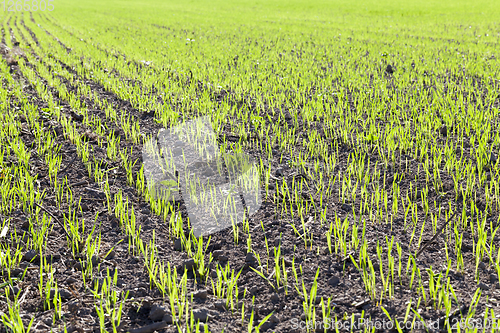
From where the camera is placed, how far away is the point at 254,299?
2.13 m

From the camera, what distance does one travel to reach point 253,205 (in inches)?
123

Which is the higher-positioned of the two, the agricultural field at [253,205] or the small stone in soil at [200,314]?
the agricultural field at [253,205]

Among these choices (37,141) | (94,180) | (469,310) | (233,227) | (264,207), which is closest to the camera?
(469,310)

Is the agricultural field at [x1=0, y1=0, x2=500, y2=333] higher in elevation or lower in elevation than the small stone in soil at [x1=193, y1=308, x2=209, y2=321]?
higher

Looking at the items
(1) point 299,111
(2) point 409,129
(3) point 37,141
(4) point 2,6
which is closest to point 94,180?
(3) point 37,141

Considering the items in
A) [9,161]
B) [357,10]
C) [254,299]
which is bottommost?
[254,299]

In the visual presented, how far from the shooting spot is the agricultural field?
204 cm

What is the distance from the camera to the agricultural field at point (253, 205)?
2039 mm

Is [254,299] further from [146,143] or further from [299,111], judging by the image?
[299,111]

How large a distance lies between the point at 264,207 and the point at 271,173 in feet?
2.05

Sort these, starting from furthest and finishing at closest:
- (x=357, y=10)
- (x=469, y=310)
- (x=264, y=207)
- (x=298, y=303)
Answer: (x=357, y=10) < (x=264, y=207) < (x=298, y=303) < (x=469, y=310)

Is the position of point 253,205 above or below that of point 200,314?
above

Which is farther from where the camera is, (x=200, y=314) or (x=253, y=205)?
(x=253, y=205)

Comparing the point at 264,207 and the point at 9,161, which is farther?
the point at 9,161
